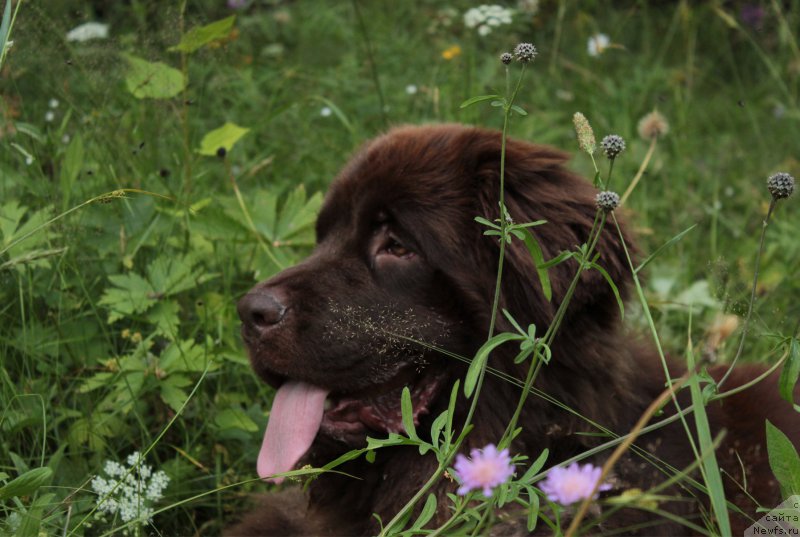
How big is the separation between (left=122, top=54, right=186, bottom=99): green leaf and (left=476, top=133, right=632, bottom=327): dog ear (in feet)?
4.24

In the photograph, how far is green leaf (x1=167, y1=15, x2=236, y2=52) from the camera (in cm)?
343

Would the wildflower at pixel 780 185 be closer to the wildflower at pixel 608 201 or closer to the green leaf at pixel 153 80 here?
the wildflower at pixel 608 201

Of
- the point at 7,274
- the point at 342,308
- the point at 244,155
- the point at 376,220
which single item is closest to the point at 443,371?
the point at 342,308

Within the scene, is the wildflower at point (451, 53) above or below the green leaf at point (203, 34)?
below

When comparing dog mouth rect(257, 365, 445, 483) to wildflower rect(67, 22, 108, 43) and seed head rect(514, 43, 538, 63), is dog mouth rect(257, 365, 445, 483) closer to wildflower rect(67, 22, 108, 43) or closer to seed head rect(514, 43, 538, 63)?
seed head rect(514, 43, 538, 63)

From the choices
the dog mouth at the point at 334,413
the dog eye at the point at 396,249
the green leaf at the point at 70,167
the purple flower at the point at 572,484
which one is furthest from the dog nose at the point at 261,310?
the purple flower at the point at 572,484

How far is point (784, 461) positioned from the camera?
72.7 inches

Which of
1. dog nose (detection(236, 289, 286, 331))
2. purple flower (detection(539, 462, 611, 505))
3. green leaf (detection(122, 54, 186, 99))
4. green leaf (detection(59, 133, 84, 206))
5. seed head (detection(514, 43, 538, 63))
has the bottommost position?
green leaf (detection(59, 133, 84, 206))

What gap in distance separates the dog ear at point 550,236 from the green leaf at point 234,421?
950 millimetres

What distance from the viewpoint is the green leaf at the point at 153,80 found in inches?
139

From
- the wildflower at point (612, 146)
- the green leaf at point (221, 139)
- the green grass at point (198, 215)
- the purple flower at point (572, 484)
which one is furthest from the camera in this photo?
the green leaf at point (221, 139)

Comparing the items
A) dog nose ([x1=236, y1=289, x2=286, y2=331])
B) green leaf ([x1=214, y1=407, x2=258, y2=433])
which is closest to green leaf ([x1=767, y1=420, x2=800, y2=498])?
dog nose ([x1=236, y1=289, x2=286, y2=331])

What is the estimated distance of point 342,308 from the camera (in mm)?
2768

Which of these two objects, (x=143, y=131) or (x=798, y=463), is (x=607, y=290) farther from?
(x=143, y=131)
